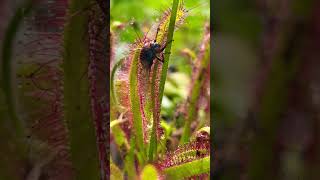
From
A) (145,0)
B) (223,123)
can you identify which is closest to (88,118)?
(223,123)

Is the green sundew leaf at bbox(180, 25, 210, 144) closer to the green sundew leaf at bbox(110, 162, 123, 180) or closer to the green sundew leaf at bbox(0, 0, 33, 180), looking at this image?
the green sundew leaf at bbox(110, 162, 123, 180)

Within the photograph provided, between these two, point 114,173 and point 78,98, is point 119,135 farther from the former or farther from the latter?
point 78,98

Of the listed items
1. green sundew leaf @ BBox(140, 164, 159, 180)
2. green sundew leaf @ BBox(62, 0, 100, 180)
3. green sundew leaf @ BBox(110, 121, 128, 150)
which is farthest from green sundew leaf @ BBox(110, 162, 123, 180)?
green sundew leaf @ BBox(62, 0, 100, 180)

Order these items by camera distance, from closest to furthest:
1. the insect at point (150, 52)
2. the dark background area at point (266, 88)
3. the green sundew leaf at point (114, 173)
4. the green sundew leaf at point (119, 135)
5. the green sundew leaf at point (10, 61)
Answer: the dark background area at point (266, 88)
the green sundew leaf at point (10, 61)
the insect at point (150, 52)
the green sundew leaf at point (114, 173)
the green sundew leaf at point (119, 135)

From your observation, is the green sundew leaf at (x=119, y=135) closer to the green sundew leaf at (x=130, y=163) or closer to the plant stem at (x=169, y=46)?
the green sundew leaf at (x=130, y=163)

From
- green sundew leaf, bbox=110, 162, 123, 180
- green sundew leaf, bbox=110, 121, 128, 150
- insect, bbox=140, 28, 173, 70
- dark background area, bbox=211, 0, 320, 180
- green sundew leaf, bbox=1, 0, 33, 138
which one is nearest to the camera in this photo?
dark background area, bbox=211, 0, 320, 180

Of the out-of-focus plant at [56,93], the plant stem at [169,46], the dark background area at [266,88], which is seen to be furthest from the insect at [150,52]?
the dark background area at [266,88]

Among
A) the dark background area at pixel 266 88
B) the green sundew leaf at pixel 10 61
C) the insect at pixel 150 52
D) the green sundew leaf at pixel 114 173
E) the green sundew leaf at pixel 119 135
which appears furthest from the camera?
the green sundew leaf at pixel 119 135

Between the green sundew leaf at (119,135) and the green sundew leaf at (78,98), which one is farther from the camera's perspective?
the green sundew leaf at (119,135)
